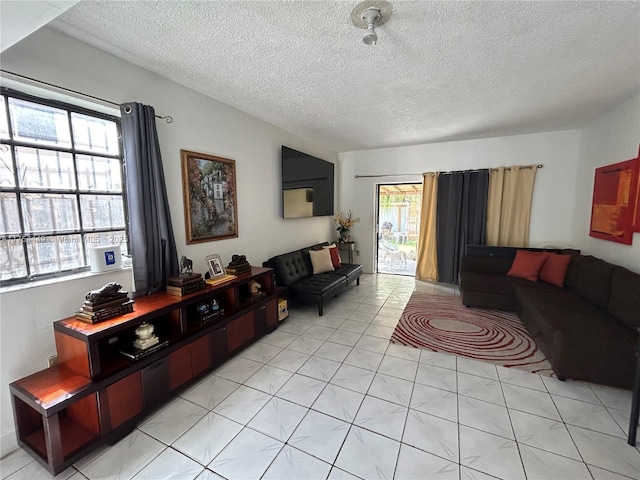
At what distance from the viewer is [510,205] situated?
4.34 metres

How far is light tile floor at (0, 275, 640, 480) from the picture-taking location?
144 centimetres

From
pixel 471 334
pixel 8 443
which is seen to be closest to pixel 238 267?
pixel 8 443

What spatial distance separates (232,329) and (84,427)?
1.11 metres

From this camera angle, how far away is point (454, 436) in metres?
1.63

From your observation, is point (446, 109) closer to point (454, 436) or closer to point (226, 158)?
point (226, 158)

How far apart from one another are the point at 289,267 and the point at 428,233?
9.36 ft

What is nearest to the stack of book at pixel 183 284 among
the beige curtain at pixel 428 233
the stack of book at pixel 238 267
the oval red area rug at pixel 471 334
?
the stack of book at pixel 238 267

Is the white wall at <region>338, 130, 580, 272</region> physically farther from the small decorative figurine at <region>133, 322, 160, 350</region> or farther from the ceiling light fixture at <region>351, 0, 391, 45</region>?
the small decorative figurine at <region>133, 322, 160, 350</region>

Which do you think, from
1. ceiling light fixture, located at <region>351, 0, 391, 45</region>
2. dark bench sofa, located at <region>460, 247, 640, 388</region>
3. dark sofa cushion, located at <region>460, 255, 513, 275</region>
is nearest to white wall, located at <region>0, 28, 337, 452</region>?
ceiling light fixture, located at <region>351, 0, 391, 45</region>

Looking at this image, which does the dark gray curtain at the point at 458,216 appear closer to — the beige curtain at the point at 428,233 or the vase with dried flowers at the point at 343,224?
the beige curtain at the point at 428,233

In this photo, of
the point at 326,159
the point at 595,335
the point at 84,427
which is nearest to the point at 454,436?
the point at 595,335

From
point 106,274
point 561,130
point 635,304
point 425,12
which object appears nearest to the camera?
point 425,12

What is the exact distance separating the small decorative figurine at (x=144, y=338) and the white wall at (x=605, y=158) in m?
4.35

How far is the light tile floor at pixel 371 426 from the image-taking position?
1437mm
